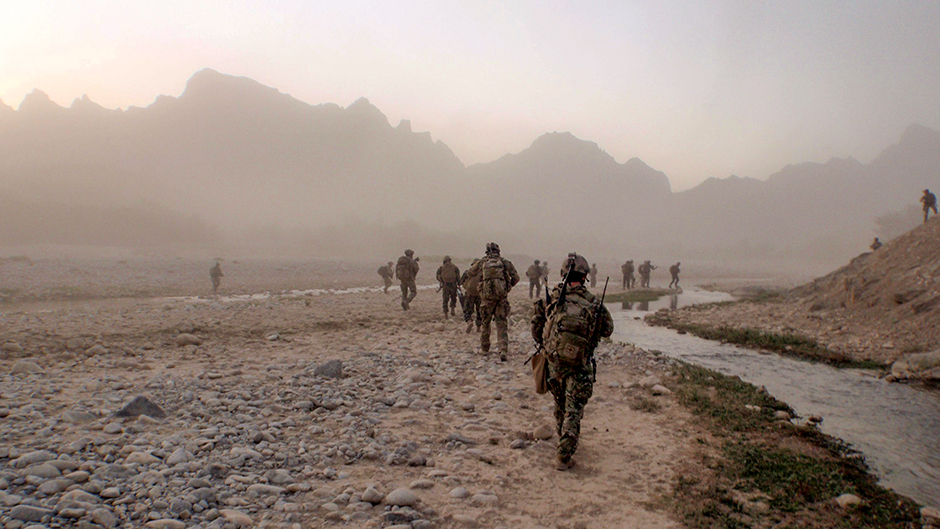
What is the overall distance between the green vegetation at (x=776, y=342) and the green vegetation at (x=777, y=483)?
7.25m

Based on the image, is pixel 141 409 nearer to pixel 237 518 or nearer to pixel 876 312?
pixel 237 518

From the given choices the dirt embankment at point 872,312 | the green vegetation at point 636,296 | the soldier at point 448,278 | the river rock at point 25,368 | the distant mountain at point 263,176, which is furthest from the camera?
the distant mountain at point 263,176

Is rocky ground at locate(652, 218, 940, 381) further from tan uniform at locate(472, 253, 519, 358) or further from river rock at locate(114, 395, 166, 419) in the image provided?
river rock at locate(114, 395, 166, 419)

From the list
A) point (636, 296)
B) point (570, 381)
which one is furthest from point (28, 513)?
point (636, 296)

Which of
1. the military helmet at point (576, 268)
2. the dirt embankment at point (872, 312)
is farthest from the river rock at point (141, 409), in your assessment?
the dirt embankment at point (872, 312)

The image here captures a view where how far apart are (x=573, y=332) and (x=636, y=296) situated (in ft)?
91.1

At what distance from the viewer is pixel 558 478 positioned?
500 centimetres

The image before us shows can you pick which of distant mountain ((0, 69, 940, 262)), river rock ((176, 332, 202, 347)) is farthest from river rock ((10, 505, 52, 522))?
distant mountain ((0, 69, 940, 262))

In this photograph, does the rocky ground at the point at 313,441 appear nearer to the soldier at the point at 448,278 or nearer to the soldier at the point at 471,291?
the soldier at the point at 471,291

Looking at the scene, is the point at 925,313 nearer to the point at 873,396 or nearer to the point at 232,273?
the point at 873,396

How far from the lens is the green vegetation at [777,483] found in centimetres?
430

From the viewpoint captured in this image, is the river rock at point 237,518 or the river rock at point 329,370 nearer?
the river rock at point 237,518

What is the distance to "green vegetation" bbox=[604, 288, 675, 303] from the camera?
1130 inches

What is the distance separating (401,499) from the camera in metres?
4.22
